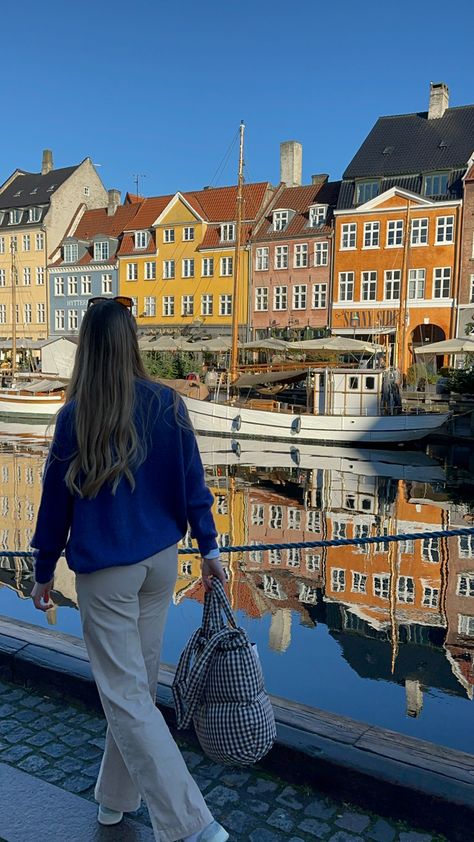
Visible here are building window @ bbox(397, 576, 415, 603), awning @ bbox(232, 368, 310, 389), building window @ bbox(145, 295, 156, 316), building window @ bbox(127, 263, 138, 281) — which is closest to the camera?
building window @ bbox(397, 576, 415, 603)

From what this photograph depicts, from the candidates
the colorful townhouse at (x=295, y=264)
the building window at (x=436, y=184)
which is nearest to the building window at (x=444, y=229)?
the building window at (x=436, y=184)

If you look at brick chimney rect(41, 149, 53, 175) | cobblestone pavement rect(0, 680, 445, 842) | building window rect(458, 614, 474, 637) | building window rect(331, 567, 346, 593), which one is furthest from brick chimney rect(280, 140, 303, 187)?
cobblestone pavement rect(0, 680, 445, 842)

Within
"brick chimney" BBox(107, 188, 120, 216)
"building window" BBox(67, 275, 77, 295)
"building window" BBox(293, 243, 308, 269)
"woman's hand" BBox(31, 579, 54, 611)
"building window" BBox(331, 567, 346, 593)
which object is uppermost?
"brick chimney" BBox(107, 188, 120, 216)

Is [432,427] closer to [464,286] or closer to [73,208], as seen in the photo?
[464,286]

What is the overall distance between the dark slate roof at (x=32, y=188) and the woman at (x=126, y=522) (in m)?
54.3

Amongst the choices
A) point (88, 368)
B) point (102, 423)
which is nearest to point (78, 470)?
point (102, 423)

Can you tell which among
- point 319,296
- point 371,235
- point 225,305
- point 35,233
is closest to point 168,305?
point 225,305

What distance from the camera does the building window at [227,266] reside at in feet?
146

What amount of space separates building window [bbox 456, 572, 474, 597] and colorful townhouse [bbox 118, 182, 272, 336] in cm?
3561

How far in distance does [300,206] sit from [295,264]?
4.05 metres

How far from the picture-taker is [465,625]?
24.4 ft

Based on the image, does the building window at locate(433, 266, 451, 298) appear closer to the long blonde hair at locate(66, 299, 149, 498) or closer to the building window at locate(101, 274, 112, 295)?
the building window at locate(101, 274, 112, 295)

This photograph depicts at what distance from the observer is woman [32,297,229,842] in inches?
94.2

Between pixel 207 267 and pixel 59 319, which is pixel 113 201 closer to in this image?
pixel 59 319
